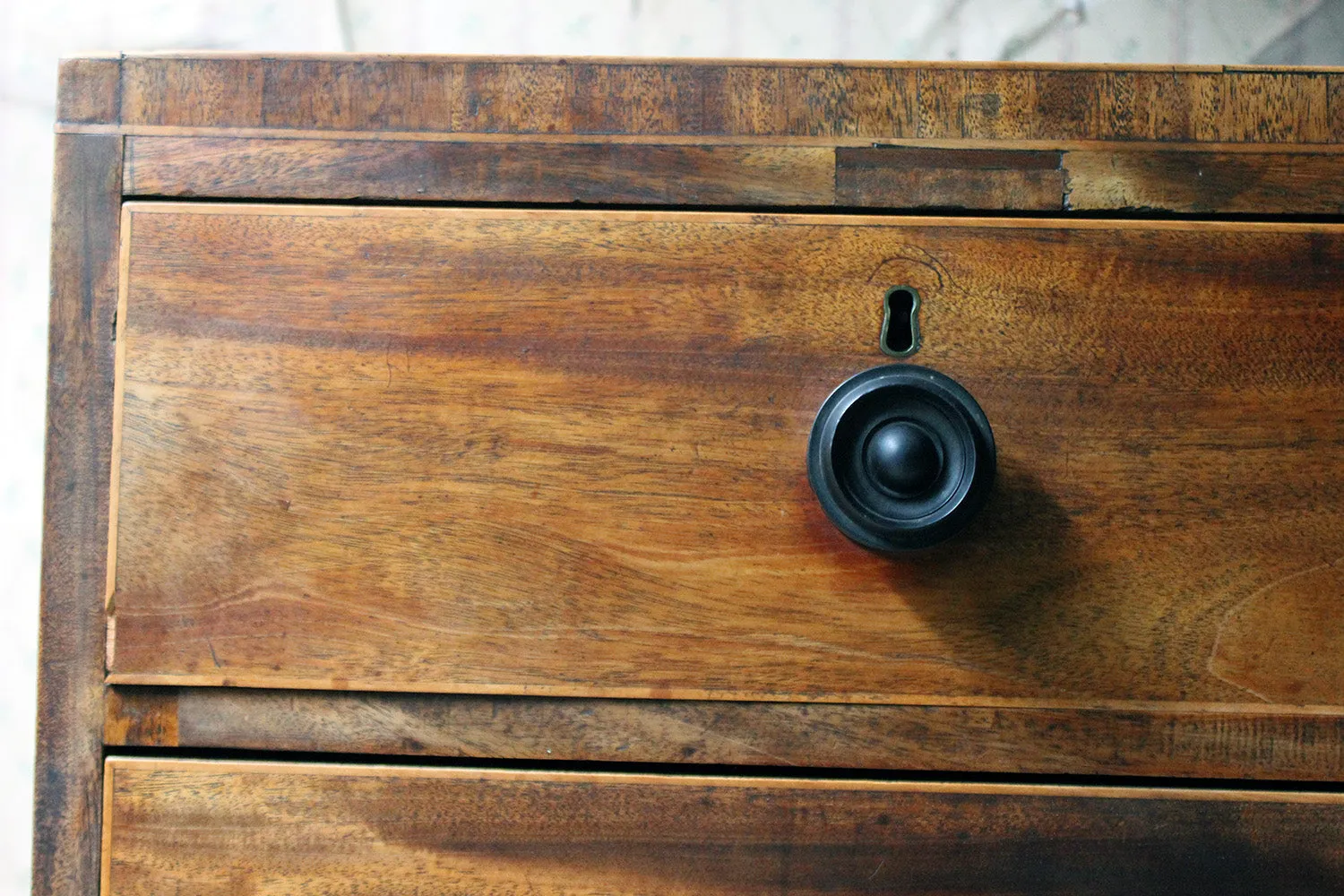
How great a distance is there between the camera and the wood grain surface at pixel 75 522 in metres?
0.42

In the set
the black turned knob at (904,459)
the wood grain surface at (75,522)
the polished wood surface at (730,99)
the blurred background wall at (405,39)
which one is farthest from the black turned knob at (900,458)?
the blurred background wall at (405,39)

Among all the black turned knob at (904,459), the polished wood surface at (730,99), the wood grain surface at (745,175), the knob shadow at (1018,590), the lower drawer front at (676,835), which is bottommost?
the lower drawer front at (676,835)

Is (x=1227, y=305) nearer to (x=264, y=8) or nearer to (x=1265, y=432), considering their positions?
(x=1265, y=432)

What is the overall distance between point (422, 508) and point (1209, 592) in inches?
13.4

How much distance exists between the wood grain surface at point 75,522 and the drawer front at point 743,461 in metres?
0.03

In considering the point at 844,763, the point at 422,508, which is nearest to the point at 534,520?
the point at 422,508

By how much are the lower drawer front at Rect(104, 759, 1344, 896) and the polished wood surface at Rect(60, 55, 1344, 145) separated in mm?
285

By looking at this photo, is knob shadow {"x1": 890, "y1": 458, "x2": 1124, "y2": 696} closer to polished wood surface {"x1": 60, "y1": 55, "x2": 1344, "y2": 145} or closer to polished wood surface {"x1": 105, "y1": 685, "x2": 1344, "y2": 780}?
polished wood surface {"x1": 105, "y1": 685, "x2": 1344, "y2": 780}

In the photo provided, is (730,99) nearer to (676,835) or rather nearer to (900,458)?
(900,458)

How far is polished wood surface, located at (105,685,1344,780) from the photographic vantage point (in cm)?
41

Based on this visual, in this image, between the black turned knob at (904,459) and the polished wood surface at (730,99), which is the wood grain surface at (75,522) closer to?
the polished wood surface at (730,99)

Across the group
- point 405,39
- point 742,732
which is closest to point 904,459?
point 742,732

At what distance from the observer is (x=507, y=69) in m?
0.42

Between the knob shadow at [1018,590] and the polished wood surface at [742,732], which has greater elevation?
the knob shadow at [1018,590]
